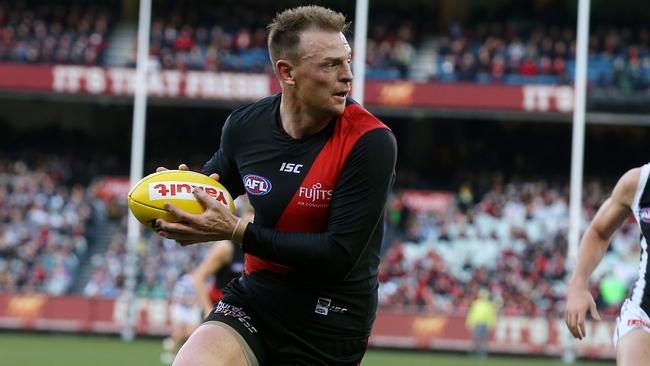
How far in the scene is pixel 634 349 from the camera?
6312mm

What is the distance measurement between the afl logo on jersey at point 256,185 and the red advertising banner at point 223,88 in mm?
23999

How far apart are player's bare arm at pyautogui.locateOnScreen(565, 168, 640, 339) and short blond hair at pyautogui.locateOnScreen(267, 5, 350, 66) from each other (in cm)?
196

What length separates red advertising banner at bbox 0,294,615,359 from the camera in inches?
1021

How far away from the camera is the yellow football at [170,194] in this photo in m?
5.46

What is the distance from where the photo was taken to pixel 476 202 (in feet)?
103

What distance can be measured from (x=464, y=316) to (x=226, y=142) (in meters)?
20.8

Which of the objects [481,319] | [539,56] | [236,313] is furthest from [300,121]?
[539,56]

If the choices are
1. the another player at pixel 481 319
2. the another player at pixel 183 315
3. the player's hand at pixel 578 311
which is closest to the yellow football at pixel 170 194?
the player's hand at pixel 578 311

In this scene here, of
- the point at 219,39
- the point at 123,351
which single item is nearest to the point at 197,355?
the point at 123,351

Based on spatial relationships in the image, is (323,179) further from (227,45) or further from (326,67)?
(227,45)

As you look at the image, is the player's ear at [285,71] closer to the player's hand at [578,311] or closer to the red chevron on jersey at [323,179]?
the red chevron on jersey at [323,179]

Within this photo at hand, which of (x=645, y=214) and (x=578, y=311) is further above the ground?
(x=645, y=214)

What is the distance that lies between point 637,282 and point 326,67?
7.53ft

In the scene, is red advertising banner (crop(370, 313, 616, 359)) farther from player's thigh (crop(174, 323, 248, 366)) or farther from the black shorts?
player's thigh (crop(174, 323, 248, 366))
